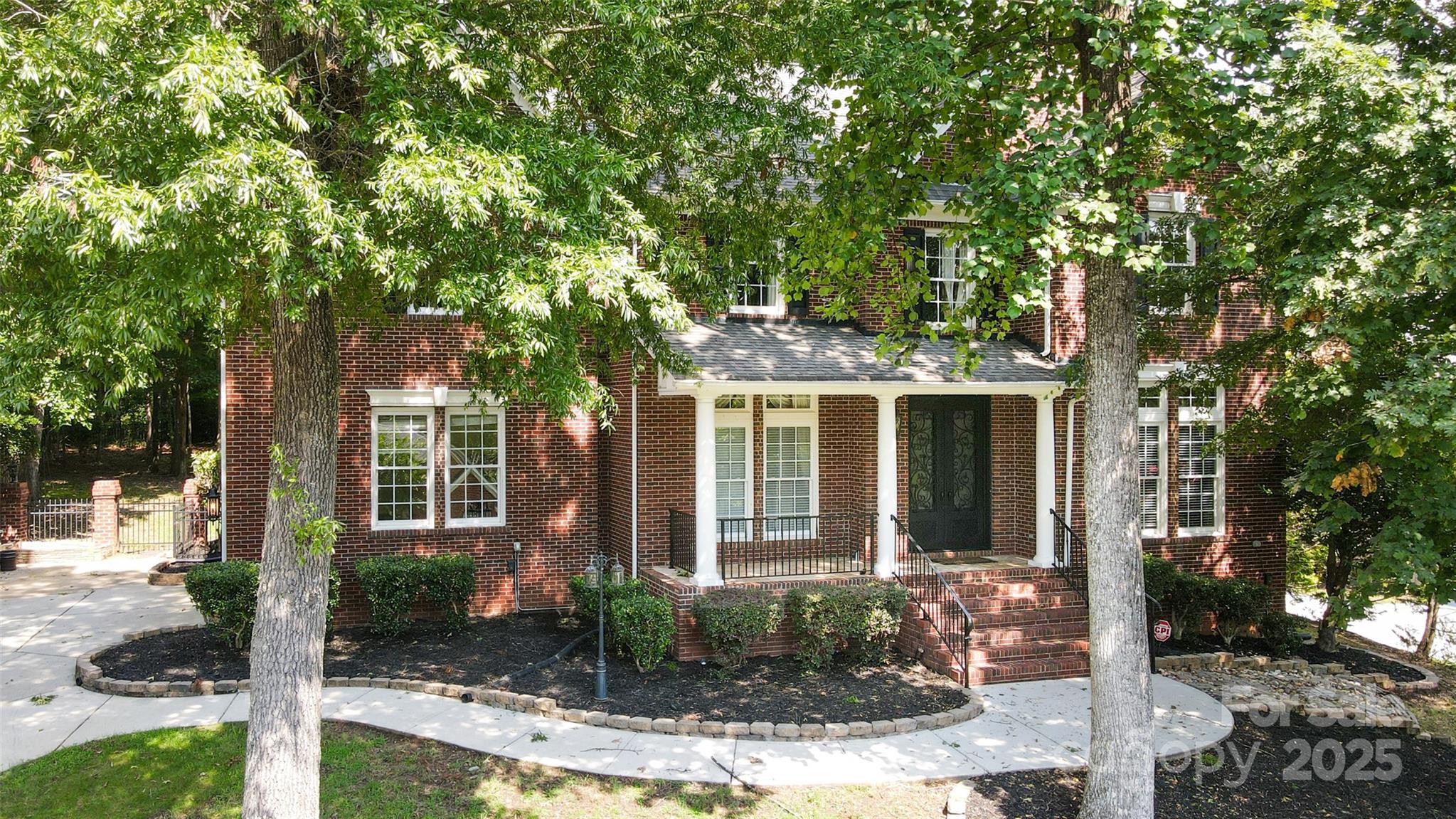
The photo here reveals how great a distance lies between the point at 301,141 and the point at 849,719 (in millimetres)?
7244

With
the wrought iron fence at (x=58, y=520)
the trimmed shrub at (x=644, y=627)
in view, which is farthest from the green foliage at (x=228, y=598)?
the wrought iron fence at (x=58, y=520)

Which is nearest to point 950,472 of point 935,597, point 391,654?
point 935,597

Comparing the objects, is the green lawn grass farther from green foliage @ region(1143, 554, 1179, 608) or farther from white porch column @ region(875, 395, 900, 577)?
green foliage @ region(1143, 554, 1179, 608)

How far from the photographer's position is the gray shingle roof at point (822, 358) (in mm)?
11352

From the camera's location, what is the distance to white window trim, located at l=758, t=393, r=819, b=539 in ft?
44.1

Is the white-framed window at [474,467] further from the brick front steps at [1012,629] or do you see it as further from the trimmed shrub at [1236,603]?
the trimmed shrub at [1236,603]

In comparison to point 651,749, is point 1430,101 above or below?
above

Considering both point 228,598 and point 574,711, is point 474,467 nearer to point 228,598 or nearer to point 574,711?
point 228,598

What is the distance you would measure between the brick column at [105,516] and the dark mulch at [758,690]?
1323 centimetres

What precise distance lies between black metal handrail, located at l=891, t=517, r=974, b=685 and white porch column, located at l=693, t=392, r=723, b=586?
2.55 m

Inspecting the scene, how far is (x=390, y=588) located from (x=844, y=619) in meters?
6.07

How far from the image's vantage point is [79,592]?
1514 centimetres

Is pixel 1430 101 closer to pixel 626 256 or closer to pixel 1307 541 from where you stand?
pixel 626 256

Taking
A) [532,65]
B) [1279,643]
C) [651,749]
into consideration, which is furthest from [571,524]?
[1279,643]
